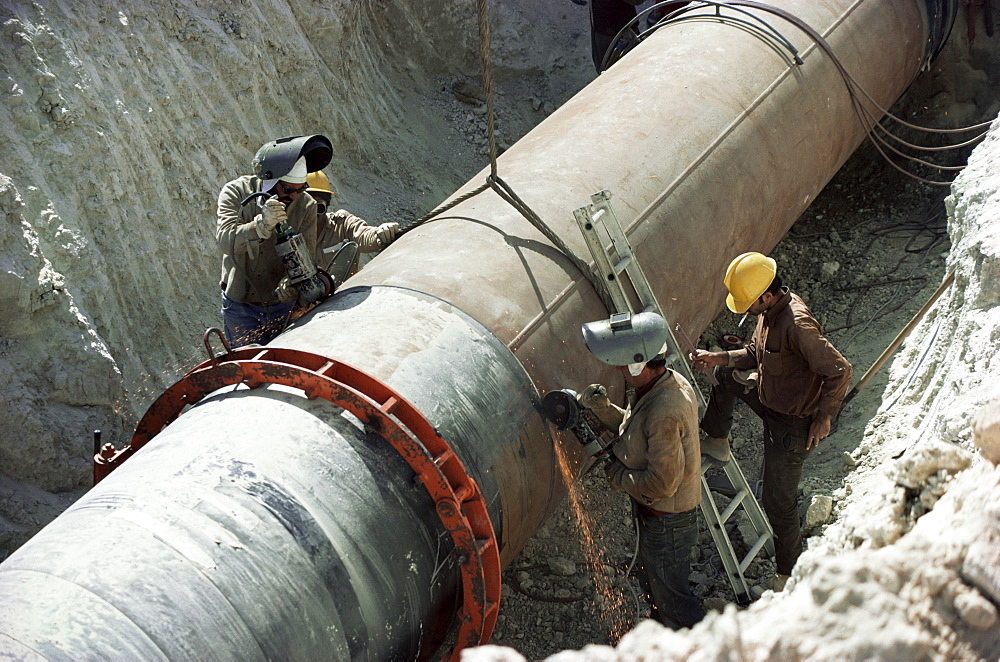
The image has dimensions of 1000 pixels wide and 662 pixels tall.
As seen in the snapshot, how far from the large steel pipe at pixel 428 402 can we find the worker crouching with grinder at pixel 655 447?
0.27 meters

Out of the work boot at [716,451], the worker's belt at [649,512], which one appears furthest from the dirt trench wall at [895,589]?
the work boot at [716,451]

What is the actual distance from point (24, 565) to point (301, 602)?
2.89 feet

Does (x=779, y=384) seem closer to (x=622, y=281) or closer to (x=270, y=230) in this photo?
(x=622, y=281)

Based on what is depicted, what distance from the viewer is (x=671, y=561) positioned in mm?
4258

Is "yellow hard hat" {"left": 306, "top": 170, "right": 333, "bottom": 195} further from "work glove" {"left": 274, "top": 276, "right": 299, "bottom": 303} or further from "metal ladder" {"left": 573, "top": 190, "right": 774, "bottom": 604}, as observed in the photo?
"metal ladder" {"left": 573, "top": 190, "right": 774, "bottom": 604}

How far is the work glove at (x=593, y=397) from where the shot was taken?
3.75 meters

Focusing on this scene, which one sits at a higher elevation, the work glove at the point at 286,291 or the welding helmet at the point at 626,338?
the work glove at the point at 286,291

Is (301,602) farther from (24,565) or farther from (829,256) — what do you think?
(829,256)

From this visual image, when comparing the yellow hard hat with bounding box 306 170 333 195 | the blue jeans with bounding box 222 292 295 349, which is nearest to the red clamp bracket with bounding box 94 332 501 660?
the blue jeans with bounding box 222 292 295 349

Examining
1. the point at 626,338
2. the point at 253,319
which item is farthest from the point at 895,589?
the point at 253,319

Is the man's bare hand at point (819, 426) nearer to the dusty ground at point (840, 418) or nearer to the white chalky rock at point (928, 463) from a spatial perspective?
the dusty ground at point (840, 418)

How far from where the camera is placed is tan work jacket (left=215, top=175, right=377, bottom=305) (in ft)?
14.5

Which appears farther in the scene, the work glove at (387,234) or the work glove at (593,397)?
the work glove at (387,234)

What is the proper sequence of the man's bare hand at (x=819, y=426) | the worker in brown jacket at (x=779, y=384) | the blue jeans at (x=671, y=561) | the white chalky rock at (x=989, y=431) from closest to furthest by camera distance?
the white chalky rock at (x=989, y=431)
the blue jeans at (x=671, y=561)
the worker in brown jacket at (x=779, y=384)
the man's bare hand at (x=819, y=426)
